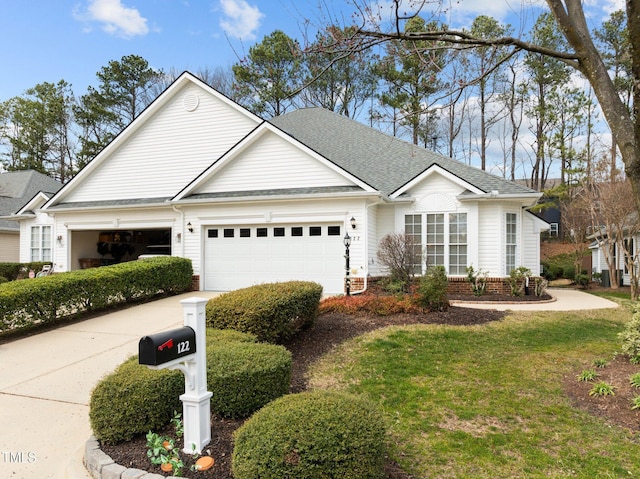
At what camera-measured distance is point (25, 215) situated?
1927cm

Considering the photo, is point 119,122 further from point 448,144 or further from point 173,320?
point 173,320

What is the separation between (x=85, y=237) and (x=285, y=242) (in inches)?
376

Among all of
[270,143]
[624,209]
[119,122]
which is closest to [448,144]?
[624,209]

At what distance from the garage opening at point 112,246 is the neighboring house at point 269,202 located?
0.81 feet

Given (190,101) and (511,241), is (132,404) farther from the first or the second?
(190,101)

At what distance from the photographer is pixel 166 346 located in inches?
123

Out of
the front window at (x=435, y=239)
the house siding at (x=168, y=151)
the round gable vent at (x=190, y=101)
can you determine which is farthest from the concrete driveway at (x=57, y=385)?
the round gable vent at (x=190, y=101)

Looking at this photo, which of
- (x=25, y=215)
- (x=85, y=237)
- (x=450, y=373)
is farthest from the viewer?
(x=25, y=215)

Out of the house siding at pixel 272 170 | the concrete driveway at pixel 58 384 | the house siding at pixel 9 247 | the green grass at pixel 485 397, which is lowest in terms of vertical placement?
the concrete driveway at pixel 58 384

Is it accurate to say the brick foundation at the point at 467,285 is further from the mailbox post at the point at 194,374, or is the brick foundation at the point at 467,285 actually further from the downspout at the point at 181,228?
the mailbox post at the point at 194,374

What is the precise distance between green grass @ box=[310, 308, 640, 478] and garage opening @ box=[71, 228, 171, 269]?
12.7 meters

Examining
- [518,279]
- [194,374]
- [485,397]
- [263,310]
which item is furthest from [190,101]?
[485,397]

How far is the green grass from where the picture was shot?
11.4ft

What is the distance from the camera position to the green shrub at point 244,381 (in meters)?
3.98
